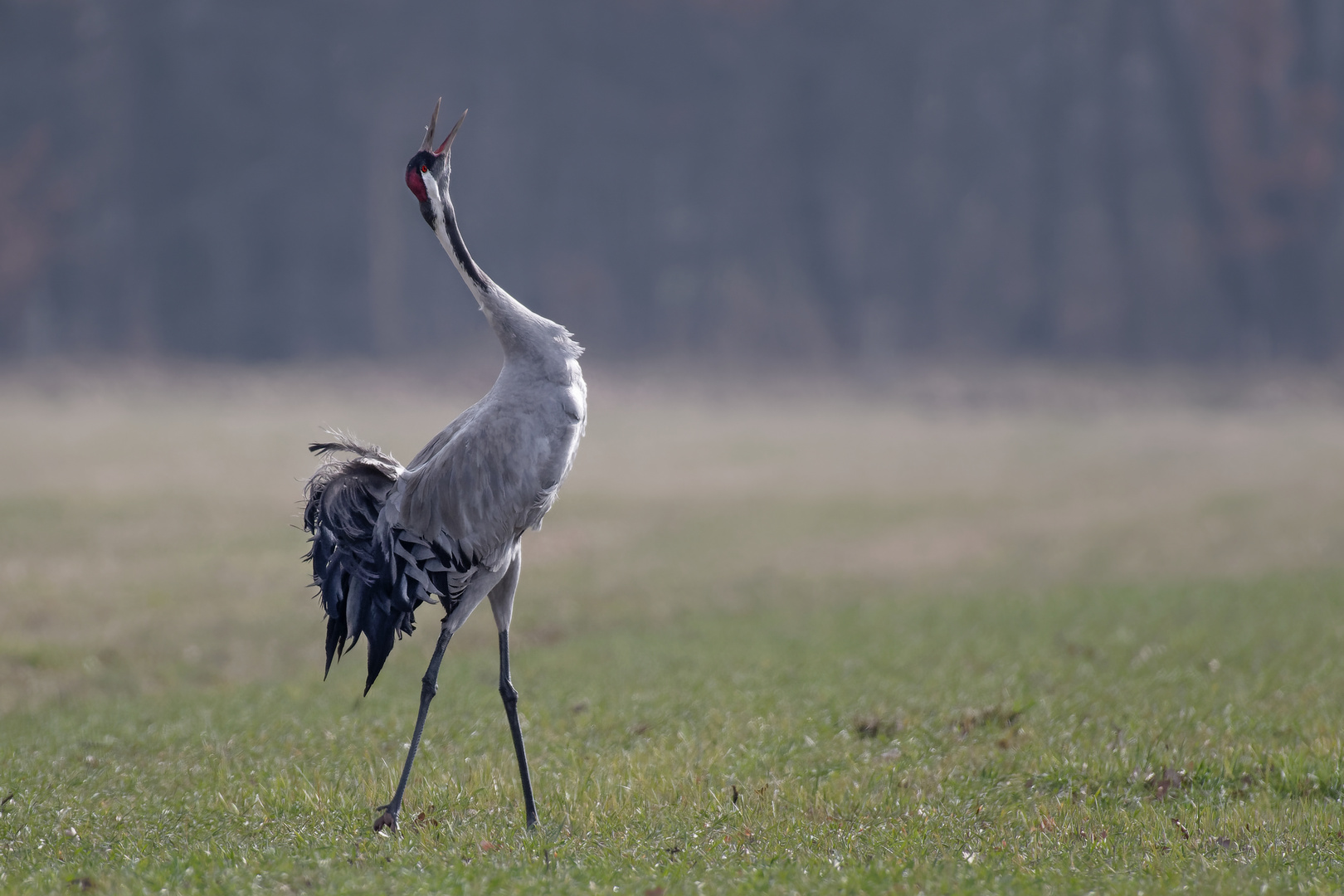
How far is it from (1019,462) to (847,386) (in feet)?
66.7

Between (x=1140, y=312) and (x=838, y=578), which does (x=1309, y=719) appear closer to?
(x=838, y=578)

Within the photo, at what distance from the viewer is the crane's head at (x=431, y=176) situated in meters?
7.49

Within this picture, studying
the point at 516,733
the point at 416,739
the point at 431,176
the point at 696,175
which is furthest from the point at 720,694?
the point at 696,175

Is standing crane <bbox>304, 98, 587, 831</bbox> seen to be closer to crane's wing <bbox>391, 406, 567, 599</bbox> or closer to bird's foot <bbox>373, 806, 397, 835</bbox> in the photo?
crane's wing <bbox>391, 406, 567, 599</bbox>

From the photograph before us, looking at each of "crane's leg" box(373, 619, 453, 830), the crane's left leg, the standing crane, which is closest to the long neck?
the standing crane

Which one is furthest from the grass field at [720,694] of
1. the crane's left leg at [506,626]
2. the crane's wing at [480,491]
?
the crane's wing at [480,491]

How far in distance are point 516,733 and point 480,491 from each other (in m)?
1.50

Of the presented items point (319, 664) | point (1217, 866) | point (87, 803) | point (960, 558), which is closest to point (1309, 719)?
point (1217, 866)

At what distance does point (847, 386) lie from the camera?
6156 centimetres

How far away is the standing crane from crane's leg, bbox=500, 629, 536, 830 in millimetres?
12

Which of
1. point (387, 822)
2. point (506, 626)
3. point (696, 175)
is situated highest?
point (696, 175)

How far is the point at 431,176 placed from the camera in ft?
24.7

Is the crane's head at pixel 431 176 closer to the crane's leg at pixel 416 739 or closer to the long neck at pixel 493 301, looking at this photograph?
the long neck at pixel 493 301

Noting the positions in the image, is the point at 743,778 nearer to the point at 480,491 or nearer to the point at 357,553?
the point at 480,491
